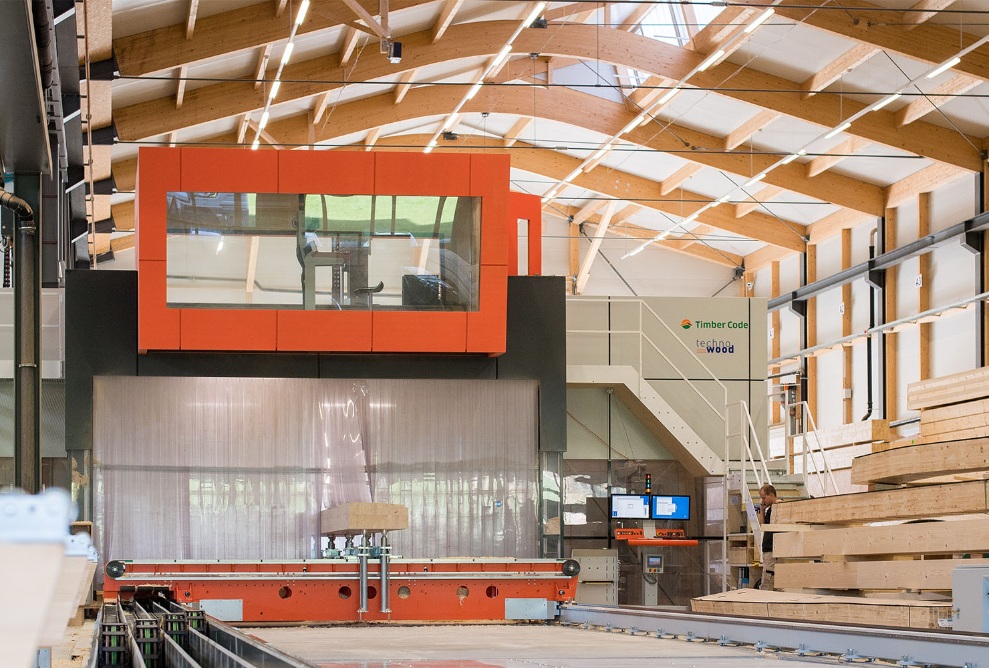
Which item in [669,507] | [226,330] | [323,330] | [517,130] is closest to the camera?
[226,330]

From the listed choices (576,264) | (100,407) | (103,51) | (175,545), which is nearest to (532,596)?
(175,545)

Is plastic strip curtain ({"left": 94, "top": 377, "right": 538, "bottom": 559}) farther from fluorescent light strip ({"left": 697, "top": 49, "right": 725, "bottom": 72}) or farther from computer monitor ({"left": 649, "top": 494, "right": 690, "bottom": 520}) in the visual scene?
fluorescent light strip ({"left": 697, "top": 49, "right": 725, "bottom": 72})

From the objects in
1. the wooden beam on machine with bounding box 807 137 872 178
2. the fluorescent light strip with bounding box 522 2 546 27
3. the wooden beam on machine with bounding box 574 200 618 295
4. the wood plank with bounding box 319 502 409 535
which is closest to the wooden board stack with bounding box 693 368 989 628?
the wood plank with bounding box 319 502 409 535

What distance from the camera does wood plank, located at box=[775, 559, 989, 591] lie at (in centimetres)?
935

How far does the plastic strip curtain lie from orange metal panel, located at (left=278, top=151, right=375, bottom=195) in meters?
2.45

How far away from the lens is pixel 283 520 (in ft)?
50.4

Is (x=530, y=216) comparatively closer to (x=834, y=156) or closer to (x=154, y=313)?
(x=154, y=313)

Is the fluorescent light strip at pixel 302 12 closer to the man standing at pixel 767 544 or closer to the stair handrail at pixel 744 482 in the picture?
the stair handrail at pixel 744 482

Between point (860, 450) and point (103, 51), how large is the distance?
14885mm

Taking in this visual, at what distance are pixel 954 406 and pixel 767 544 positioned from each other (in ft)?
13.0

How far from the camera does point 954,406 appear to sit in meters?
11.5

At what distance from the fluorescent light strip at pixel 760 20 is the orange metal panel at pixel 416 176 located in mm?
7080

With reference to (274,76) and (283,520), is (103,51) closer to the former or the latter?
(274,76)

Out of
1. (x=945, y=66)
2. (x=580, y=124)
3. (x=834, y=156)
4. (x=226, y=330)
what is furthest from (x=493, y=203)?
(x=834, y=156)
